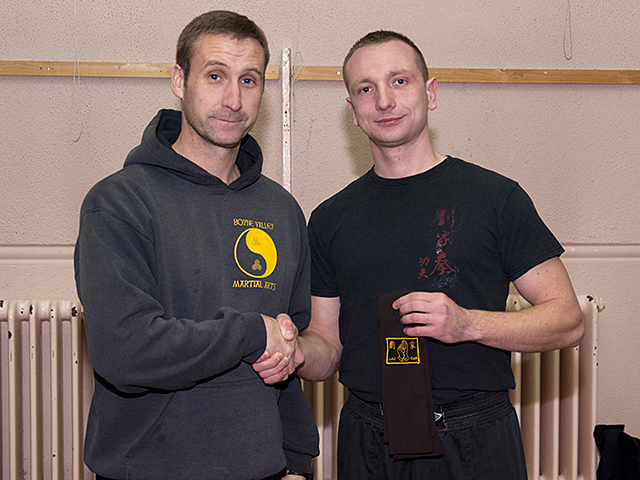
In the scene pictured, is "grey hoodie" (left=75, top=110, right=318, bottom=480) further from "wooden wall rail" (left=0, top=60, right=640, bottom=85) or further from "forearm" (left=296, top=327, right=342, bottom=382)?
"wooden wall rail" (left=0, top=60, right=640, bottom=85)

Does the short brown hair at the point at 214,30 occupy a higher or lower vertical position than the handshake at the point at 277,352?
higher

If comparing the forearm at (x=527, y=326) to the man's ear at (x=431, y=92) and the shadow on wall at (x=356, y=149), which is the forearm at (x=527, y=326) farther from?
the shadow on wall at (x=356, y=149)

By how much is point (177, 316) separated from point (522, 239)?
918mm

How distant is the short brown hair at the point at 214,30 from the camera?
1.38m

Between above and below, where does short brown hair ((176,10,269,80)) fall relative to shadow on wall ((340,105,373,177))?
above

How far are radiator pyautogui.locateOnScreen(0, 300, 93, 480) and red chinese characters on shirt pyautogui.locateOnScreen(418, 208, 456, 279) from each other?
1.59m

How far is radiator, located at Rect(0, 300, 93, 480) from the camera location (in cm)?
229

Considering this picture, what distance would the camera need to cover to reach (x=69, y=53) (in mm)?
2461

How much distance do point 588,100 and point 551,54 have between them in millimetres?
289

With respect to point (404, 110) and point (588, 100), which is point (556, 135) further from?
point (404, 110)

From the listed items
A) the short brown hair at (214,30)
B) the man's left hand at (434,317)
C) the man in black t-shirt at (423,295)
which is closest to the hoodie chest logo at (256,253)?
the man in black t-shirt at (423,295)

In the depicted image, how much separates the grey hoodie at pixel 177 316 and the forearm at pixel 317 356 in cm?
16

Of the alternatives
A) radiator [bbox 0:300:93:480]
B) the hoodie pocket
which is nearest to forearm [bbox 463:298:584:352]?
the hoodie pocket

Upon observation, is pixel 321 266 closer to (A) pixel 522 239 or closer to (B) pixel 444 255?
(B) pixel 444 255
